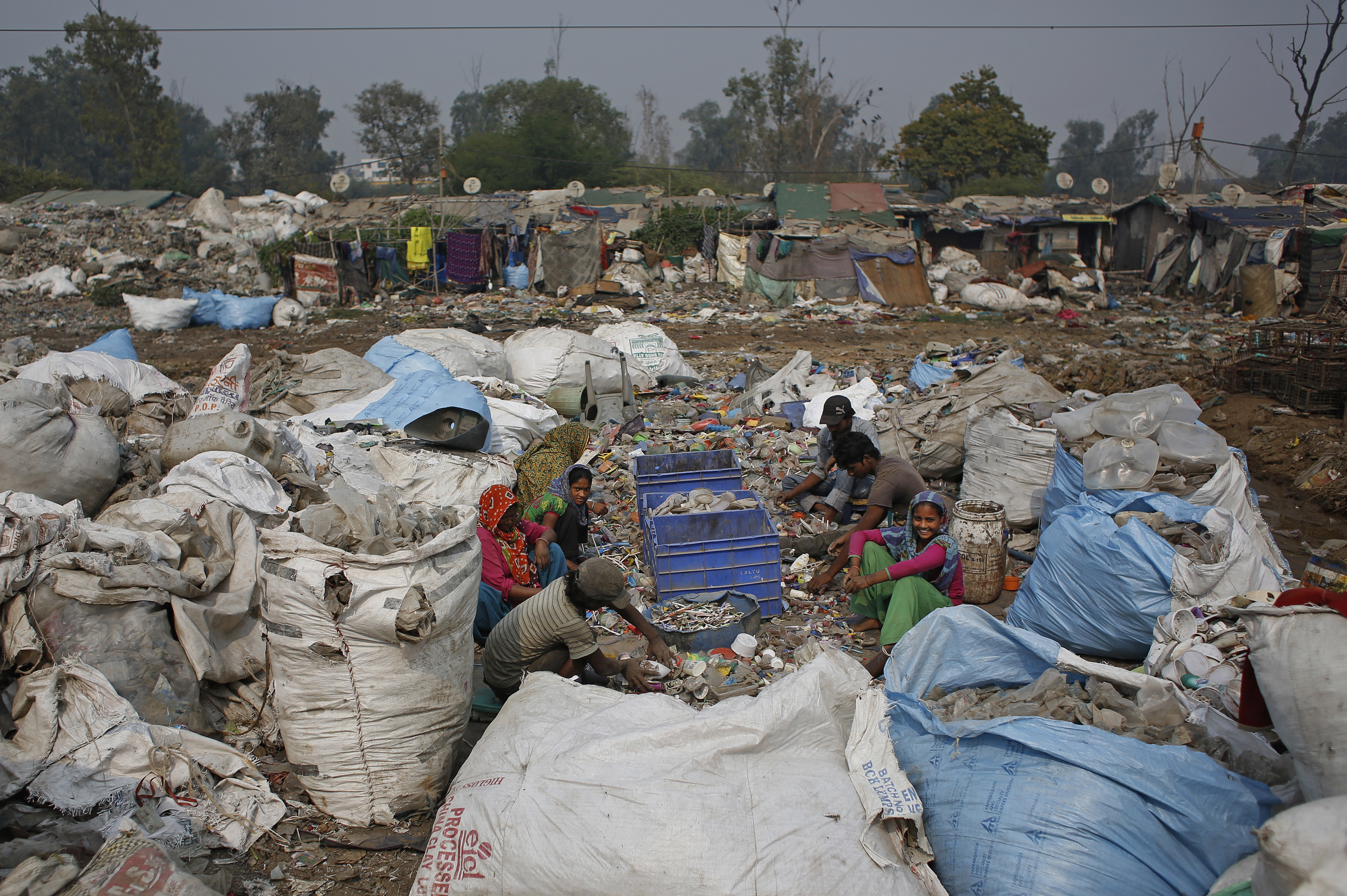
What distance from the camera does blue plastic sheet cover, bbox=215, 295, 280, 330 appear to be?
13.1 m

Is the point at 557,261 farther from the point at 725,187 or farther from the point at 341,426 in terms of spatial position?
the point at 725,187

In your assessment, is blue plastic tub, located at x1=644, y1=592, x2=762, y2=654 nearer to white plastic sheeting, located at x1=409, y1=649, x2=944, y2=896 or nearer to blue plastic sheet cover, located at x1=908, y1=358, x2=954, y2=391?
white plastic sheeting, located at x1=409, y1=649, x2=944, y2=896

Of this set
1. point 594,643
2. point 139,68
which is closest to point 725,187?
point 139,68

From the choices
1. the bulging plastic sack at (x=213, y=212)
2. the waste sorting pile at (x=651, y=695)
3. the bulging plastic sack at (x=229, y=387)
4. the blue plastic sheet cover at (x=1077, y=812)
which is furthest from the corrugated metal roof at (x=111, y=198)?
the blue plastic sheet cover at (x=1077, y=812)

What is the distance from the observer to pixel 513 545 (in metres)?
4.04

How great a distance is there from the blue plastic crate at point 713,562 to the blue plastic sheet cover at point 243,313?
11460mm

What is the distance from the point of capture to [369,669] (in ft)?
8.02

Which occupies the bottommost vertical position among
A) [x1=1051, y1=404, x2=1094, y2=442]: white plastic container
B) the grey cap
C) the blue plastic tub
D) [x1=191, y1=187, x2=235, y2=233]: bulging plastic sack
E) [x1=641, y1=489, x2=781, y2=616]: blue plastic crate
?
the blue plastic tub

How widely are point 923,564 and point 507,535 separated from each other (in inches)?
77.9

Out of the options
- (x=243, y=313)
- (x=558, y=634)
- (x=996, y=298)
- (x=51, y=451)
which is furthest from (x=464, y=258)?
(x=558, y=634)

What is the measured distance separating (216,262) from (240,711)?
18982mm

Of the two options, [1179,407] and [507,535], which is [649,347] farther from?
[1179,407]

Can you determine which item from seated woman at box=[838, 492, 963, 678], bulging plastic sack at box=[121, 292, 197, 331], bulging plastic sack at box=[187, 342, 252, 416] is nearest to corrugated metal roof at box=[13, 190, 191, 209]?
bulging plastic sack at box=[121, 292, 197, 331]

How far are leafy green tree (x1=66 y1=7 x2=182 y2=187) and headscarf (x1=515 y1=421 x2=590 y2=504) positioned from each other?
106 ft
